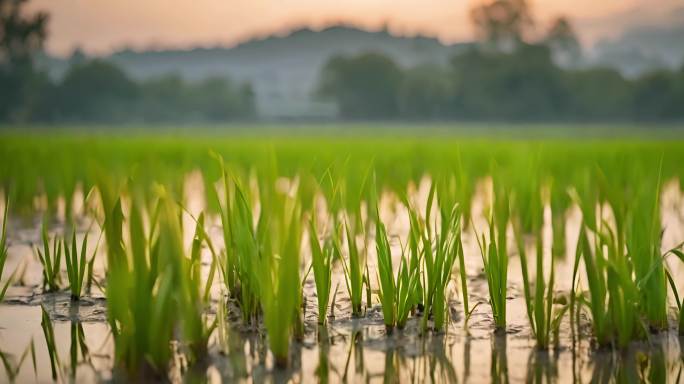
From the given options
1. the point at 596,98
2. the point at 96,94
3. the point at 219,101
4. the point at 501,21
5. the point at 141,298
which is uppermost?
the point at 501,21

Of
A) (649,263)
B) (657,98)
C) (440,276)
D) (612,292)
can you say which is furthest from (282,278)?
(657,98)

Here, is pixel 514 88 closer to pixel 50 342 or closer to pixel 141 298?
pixel 50 342

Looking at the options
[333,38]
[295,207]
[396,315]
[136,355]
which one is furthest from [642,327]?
[333,38]

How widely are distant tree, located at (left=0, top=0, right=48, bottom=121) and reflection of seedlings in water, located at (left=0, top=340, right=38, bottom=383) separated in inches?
1968

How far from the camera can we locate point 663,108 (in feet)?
154

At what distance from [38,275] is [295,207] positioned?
1581mm

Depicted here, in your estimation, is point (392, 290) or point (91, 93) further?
point (91, 93)

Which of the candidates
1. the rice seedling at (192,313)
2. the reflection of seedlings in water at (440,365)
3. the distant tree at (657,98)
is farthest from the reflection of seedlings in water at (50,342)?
the distant tree at (657,98)

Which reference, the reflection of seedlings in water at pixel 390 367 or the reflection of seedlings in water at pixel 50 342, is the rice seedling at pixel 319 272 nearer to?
the reflection of seedlings in water at pixel 390 367

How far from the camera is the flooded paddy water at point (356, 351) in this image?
1.61 metres

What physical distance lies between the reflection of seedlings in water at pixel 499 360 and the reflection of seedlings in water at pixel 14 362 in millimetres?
1083

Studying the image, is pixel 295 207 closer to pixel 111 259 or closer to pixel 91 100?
pixel 111 259

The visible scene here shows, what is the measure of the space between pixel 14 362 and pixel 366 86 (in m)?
51.0

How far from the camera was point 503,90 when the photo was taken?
4703 centimetres
